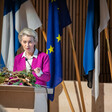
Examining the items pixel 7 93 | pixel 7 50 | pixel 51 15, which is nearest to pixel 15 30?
pixel 7 50

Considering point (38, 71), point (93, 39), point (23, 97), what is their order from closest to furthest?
point (23, 97) → point (38, 71) → point (93, 39)

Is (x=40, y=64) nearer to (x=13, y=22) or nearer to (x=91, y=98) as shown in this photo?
(x=13, y=22)

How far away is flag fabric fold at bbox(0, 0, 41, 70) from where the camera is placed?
4434 mm

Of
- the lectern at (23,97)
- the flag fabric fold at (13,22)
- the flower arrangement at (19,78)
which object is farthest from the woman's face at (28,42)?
the flag fabric fold at (13,22)

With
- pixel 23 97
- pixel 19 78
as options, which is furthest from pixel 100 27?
pixel 23 97

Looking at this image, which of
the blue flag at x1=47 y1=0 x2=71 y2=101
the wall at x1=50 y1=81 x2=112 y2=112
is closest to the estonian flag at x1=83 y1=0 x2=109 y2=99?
the wall at x1=50 y1=81 x2=112 y2=112

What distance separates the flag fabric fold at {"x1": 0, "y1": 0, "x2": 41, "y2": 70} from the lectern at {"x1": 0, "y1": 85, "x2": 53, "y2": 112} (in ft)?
5.95

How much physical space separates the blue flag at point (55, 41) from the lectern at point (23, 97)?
186cm

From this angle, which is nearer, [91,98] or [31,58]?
[31,58]

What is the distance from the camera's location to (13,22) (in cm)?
457

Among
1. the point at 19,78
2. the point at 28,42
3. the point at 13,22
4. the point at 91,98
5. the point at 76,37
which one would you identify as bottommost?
the point at 91,98

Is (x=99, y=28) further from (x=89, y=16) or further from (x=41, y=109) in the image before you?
(x=41, y=109)

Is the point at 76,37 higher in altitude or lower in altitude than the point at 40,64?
higher

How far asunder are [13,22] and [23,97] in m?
2.25
